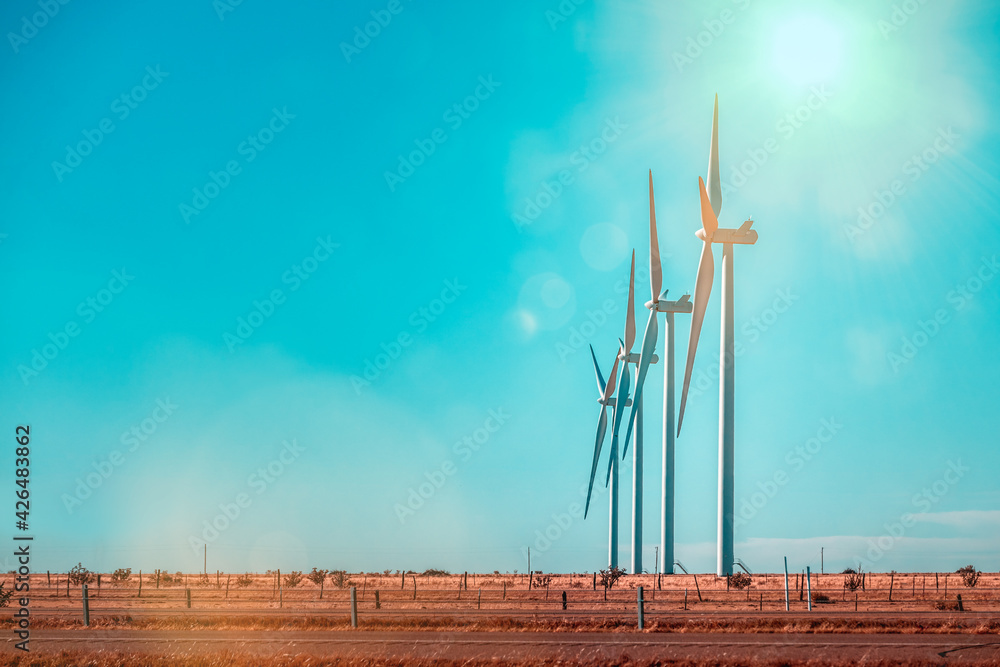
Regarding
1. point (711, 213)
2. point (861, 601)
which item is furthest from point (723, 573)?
point (711, 213)

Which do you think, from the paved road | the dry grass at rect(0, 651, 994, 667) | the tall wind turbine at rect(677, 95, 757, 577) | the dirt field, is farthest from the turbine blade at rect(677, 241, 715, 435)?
the dry grass at rect(0, 651, 994, 667)

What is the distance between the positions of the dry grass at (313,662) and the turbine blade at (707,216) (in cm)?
6249

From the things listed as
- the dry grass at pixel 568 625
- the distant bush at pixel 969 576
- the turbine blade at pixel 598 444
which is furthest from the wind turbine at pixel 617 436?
the dry grass at pixel 568 625

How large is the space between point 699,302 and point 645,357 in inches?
393

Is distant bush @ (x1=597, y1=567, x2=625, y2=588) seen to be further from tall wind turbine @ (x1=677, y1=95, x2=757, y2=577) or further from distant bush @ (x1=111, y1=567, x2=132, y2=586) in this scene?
distant bush @ (x1=111, y1=567, x2=132, y2=586)

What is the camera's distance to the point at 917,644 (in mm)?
27500

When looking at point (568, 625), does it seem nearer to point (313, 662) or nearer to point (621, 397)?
point (313, 662)

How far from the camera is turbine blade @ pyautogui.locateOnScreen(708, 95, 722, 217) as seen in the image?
3369 inches

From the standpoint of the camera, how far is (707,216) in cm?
8338

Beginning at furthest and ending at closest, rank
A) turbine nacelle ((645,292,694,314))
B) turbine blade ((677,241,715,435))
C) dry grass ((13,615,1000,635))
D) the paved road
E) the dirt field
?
turbine nacelle ((645,292,694,314)), turbine blade ((677,241,715,435)), dry grass ((13,615,1000,635)), the dirt field, the paved road

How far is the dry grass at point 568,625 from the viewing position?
33.0 metres

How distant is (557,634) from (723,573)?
48039 mm

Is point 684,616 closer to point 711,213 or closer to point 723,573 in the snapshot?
point 723,573

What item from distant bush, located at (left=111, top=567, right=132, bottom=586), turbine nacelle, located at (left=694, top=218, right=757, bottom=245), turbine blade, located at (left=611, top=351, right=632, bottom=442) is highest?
turbine nacelle, located at (left=694, top=218, right=757, bottom=245)
